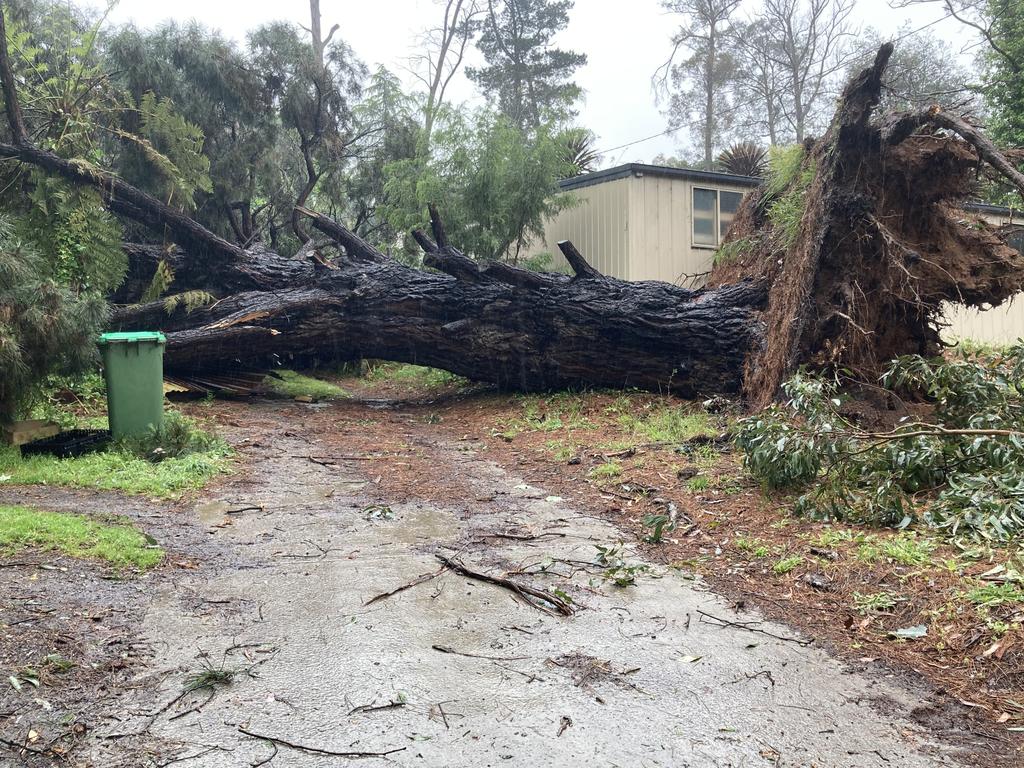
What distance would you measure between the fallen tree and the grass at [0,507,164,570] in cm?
635

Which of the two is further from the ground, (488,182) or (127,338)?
(488,182)

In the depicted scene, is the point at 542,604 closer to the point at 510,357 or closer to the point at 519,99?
the point at 510,357

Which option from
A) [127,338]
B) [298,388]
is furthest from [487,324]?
[127,338]

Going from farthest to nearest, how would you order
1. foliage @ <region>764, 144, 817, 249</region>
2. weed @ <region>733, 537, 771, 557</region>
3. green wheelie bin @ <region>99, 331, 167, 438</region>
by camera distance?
foliage @ <region>764, 144, 817, 249</region>
green wheelie bin @ <region>99, 331, 167, 438</region>
weed @ <region>733, 537, 771, 557</region>

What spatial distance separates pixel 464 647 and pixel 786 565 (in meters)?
2.11

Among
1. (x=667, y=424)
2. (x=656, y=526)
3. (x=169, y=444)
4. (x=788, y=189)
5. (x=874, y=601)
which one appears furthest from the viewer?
(x=788, y=189)

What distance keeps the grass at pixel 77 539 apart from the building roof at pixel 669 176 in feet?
40.0

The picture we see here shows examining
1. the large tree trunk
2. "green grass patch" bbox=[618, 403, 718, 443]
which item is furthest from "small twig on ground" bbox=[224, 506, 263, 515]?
the large tree trunk

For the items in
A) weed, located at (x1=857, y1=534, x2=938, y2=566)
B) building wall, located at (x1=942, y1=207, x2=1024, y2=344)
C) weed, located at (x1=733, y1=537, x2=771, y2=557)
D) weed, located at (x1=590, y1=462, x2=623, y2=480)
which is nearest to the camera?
weed, located at (x1=857, y1=534, x2=938, y2=566)

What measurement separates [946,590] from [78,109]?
13.3 metres

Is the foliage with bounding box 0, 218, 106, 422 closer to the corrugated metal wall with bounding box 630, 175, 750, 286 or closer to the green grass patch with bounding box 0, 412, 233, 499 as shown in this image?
the green grass patch with bounding box 0, 412, 233, 499

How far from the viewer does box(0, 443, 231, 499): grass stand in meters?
6.39

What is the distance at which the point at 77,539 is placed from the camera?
471 cm

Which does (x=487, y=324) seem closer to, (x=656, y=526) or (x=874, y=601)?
(x=656, y=526)
